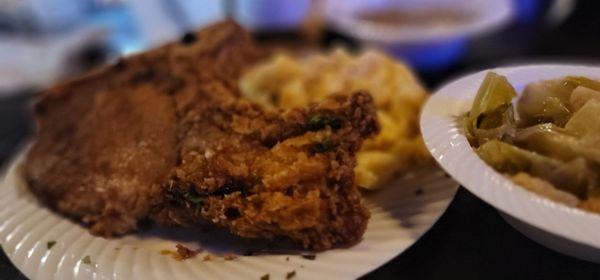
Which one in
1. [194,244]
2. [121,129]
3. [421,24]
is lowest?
[421,24]

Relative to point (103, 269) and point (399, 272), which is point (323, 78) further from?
point (103, 269)

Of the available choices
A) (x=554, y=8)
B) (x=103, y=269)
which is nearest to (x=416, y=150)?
(x=103, y=269)

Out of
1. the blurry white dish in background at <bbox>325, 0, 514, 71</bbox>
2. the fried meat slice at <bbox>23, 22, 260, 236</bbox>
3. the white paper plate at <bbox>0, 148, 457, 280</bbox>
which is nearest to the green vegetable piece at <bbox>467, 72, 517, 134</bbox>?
the white paper plate at <bbox>0, 148, 457, 280</bbox>

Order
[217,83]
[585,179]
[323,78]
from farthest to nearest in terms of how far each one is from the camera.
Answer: [323,78] < [217,83] < [585,179]

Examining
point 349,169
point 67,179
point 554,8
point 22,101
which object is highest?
point 349,169

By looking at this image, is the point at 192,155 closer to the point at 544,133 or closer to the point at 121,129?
the point at 121,129

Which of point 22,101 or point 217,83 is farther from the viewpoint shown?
point 22,101

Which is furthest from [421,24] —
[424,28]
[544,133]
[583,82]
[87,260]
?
[87,260]
